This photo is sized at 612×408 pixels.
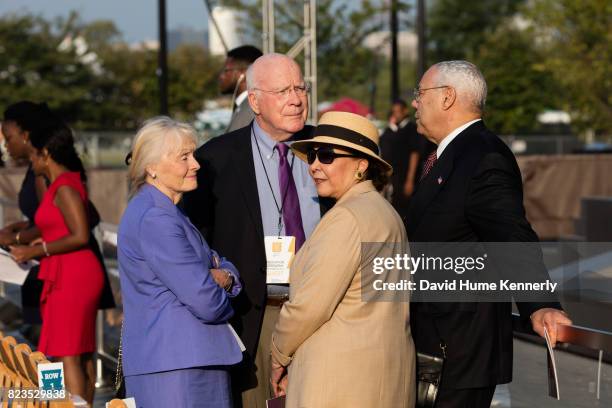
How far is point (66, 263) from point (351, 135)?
114 inches

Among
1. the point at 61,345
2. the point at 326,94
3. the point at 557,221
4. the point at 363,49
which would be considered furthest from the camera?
the point at 326,94

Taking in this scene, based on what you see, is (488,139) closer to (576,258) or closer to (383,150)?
(576,258)

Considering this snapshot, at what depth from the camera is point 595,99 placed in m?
30.0

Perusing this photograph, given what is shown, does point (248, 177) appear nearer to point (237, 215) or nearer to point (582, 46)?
point (237, 215)

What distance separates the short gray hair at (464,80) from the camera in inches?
165

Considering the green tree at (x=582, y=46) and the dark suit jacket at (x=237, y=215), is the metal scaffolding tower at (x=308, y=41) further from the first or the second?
the green tree at (x=582, y=46)

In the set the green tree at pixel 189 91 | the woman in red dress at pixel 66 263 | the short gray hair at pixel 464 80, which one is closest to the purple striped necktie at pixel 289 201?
the short gray hair at pixel 464 80

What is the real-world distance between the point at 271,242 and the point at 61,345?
78.8 inches

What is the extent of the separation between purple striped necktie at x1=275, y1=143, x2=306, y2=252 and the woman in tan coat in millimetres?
1054

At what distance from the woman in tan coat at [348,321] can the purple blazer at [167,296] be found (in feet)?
1.84

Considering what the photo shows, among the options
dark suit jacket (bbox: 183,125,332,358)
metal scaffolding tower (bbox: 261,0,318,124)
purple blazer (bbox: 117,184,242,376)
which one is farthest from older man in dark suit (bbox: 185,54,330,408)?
metal scaffolding tower (bbox: 261,0,318,124)

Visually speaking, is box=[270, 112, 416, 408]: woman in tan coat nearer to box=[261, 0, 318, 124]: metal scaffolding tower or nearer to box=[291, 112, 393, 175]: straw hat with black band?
box=[291, 112, 393, 175]: straw hat with black band

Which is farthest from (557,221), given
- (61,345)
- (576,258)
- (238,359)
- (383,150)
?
(238,359)

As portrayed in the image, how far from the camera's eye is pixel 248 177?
504cm
